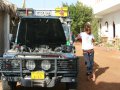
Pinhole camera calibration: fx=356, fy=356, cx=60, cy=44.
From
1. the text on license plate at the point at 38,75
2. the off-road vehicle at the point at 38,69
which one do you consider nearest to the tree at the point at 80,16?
the off-road vehicle at the point at 38,69

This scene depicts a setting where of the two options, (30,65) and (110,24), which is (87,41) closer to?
(30,65)

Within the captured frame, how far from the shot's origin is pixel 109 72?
13133 millimetres

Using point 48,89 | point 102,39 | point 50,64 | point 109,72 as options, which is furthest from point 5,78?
point 102,39

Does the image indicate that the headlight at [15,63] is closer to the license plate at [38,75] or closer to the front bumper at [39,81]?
the front bumper at [39,81]

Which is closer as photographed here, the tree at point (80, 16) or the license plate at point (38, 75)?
the license plate at point (38, 75)

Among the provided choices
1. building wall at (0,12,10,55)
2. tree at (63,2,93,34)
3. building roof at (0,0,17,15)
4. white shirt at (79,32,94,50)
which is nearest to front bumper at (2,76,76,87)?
white shirt at (79,32,94,50)

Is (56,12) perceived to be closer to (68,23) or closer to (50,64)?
(68,23)

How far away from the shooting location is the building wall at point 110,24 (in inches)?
1120

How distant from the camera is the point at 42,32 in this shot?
11.1 metres

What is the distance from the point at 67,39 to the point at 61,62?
7.04ft

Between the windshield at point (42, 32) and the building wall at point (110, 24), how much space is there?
57.7 feet

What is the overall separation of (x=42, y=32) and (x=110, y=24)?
20.6 m

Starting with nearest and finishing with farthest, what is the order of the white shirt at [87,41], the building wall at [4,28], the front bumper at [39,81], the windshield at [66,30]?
1. the front bumper at [39,81]
2. the windshield at [66,30]
3. the white shirt at [87,41]
4. the building wall at [4,28]

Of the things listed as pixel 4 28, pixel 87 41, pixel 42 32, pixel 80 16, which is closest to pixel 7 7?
pixel 4 28
